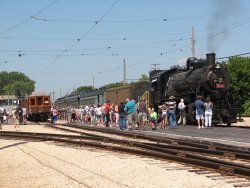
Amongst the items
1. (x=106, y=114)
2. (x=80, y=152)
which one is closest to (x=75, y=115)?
(x=106, y=114)

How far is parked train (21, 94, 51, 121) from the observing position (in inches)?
1950

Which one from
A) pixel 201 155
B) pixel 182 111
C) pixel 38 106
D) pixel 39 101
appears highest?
pixel 39 101

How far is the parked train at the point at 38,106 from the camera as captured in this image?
49.5 m

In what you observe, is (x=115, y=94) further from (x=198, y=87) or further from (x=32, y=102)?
(x=198, y=87)

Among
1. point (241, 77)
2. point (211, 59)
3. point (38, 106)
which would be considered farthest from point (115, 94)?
point (241, 77)

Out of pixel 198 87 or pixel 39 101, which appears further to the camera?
pixel 39 101

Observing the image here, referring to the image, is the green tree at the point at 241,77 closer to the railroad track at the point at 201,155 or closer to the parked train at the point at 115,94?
the parked train at the point at 115,94

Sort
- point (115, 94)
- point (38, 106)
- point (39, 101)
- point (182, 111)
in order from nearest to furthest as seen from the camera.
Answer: point (182, 111)
point (115, 94)
point (38, 106)
point (39, 101)

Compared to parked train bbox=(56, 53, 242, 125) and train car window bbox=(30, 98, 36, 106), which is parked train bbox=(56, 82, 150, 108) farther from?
train car window bbox=(30, 98, 36, 106)

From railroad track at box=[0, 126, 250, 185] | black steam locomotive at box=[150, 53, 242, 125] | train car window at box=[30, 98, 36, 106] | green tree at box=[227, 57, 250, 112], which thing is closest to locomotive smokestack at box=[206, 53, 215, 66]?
black steam locomotive at box=[150, 53, 242, 125]

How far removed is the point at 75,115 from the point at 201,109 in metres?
18.6

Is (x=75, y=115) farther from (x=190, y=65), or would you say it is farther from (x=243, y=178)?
(x=243, y=178)

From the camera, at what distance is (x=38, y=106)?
163 feet

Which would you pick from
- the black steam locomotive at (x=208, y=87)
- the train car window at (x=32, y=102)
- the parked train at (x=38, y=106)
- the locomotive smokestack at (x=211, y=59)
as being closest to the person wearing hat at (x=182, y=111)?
the black steam locomotive at (x=208, y=87)
